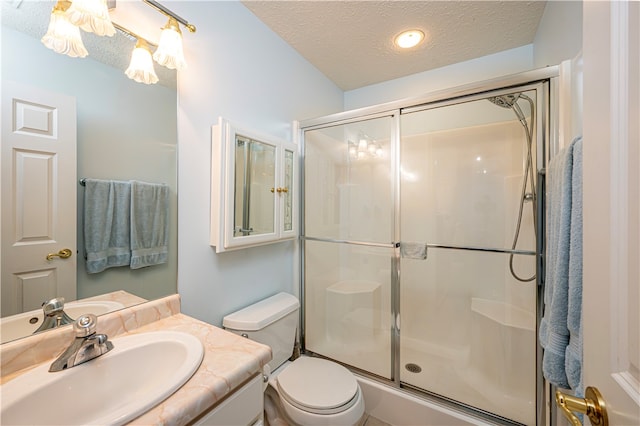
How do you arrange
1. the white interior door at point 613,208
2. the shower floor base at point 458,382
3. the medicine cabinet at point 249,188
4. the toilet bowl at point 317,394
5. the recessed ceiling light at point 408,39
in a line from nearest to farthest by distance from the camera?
the white interior door at point 613,208
the toilet bowl at point 317,394
the medicine cabinet at point 249,188
the shower floor base at point 458,382
the recessed ceiling light at point 408,39

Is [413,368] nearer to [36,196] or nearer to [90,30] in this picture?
[36,196]

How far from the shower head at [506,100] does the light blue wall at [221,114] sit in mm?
1270

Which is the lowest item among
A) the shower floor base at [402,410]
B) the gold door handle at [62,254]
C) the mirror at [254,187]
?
the shower floor base at [402,410]

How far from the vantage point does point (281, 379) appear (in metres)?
1.34

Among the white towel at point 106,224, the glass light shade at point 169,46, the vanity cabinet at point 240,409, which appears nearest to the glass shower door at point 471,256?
the vanity cabinet at point 240,409

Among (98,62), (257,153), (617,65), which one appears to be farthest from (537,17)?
(98,62)

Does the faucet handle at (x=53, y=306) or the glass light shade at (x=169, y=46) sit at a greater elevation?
the glass light shade at (x=169, y=46)

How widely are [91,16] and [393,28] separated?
60.3 inches

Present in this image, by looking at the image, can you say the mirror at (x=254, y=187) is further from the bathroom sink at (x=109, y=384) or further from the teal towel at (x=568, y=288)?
the teal towel at (x=568, y=288)

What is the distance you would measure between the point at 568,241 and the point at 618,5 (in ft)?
2.00

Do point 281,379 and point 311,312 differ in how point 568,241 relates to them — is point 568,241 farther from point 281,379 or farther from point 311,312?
point 311,312

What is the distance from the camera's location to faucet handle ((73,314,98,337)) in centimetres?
75

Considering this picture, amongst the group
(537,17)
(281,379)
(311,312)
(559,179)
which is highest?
(537,17)

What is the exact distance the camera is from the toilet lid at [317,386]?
1.18 meters
